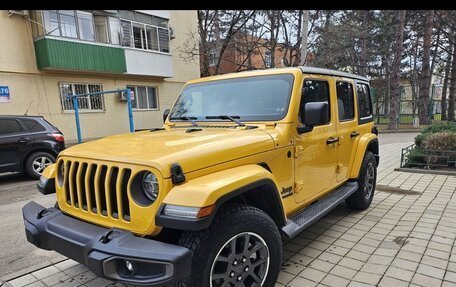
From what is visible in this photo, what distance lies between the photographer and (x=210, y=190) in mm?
1984

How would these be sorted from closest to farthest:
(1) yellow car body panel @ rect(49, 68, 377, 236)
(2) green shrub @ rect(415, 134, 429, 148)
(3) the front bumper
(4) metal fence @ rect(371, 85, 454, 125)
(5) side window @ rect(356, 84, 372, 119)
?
(3) the front bumper
(1) yellow car body panel @ rect(49, 68, 377, 236)
(5) side window @ rect(356, 84, 372, 119)
(2) green shrub @ rect(415, 134, 429, 148)
(4) metal fence @ rect(371, 85, 454, 125)

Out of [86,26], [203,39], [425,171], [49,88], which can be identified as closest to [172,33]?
[203,39]

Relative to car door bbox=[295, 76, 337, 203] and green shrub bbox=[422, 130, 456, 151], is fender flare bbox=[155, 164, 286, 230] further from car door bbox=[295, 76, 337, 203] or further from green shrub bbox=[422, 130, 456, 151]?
green shrub bbox=[422, 130, 456, 151]

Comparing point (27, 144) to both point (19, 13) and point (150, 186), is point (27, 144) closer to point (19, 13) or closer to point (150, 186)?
point (150, 186)

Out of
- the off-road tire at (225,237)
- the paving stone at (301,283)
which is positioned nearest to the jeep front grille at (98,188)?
the off-road tire at (225,237)

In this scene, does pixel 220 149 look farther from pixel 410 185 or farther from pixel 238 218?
pixel 410 185

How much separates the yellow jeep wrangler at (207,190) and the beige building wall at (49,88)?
11.8 m

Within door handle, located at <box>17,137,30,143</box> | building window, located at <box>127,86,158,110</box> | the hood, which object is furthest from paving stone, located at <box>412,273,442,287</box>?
building window, located at <box>127,86,158,110</box>

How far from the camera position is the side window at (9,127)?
23.9 ft

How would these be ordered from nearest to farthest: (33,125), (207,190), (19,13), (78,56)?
1. (207,190)
2. (33,125)
3. (19,13)
4. (78,56)

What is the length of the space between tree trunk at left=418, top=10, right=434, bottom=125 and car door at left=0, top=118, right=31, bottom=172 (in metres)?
20.7

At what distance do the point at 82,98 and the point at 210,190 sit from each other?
1405 cm

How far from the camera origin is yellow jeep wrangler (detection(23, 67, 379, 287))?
1939 mm

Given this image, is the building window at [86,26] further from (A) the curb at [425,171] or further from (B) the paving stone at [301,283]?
(B) the paving stone at [301,283]
